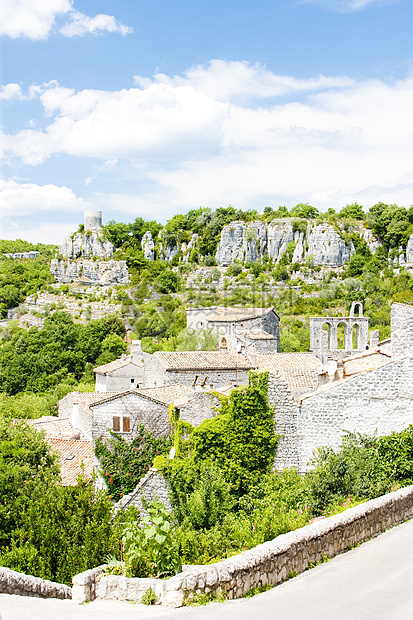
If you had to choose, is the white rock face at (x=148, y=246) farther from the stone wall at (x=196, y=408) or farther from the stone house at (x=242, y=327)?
the stone wall at (x=196, y=408)

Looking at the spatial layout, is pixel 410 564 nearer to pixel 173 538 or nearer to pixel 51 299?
pixel 173 538

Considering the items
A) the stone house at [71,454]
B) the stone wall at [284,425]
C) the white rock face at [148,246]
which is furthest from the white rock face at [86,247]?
the stone wall at [284,425]

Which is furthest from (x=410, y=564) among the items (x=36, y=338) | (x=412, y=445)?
(x=36, y=338)

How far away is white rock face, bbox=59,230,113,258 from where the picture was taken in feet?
398

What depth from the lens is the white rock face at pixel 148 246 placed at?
126m

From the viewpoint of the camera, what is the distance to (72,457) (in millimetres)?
22406

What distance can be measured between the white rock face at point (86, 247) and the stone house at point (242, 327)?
230 ft

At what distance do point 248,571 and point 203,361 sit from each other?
18460 millimetres

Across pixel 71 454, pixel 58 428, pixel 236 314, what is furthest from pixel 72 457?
pixel 236 314

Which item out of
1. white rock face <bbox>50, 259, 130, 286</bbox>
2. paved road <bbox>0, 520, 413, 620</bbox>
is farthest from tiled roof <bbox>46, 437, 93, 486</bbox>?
white rock face <bbox>50, 259, 130, 286</bbox>

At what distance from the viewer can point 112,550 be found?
11.2m

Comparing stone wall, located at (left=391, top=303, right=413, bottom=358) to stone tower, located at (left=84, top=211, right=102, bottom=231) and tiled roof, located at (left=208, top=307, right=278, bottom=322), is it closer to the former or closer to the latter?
tiled roof, located at (left=208, top=307, right=278, bottom=322)

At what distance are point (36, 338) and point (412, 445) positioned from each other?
212 ft

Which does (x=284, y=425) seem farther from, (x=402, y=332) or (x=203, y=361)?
(x=203, y=361)
